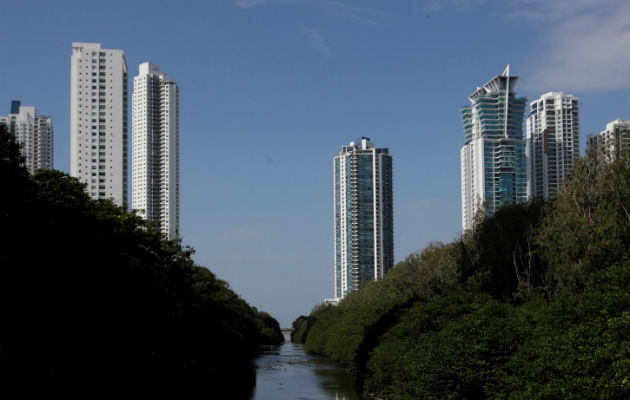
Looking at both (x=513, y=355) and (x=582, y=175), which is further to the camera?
(x=582, y=175)

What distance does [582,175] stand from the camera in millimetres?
46844

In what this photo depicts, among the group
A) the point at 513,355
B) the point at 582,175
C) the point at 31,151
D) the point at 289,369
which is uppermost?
the point at 31,151

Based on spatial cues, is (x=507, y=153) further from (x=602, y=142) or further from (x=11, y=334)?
(x=11, y=334)

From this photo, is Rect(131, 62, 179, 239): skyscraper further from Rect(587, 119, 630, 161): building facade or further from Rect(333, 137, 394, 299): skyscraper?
Rect(587, 119, 630, 161): building facade

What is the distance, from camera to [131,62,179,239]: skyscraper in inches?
6270

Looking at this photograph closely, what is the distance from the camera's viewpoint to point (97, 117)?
13300cm

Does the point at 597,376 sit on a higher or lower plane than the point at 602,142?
lower

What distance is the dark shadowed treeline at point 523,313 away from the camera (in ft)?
74.4

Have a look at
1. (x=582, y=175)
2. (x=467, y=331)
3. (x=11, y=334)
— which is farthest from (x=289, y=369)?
(x=11, y=334)

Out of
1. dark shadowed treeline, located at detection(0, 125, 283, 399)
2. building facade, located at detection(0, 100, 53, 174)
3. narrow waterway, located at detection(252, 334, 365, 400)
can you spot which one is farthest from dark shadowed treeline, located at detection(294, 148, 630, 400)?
building facade, located at detection(0, 100, 53, 174)

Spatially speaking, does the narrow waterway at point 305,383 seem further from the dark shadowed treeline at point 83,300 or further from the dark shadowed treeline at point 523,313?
the dark shadowed treeline at point 523,313

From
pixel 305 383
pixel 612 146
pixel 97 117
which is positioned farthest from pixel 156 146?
pixel 612 146

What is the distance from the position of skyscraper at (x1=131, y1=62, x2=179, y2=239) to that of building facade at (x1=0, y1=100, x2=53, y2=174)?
2384 centimetres

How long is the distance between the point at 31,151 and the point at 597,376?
555ft
